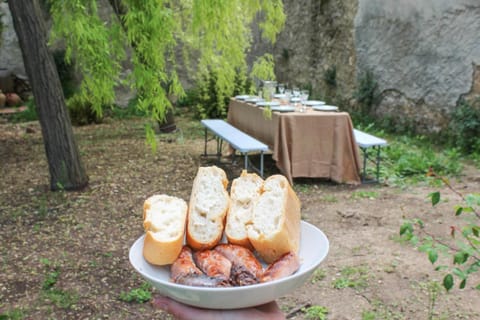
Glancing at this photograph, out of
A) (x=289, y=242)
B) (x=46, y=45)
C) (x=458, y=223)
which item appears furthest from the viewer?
(x=46, y=45)

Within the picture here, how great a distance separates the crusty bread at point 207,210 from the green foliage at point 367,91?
Answer: 745cm

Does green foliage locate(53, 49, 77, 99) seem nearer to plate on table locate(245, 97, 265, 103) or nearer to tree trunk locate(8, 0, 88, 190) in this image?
plate on table locate(245, 97, 265, 103)

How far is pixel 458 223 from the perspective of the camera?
421 cm

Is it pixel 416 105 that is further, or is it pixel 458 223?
pixel 416 105

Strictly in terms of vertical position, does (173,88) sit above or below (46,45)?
below

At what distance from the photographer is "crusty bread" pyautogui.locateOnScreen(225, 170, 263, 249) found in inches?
48.9

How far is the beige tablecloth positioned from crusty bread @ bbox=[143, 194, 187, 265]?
3918 millimetres

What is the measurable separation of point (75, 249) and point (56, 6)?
5.97ft

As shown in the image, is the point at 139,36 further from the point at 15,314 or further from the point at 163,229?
the point at 163,229

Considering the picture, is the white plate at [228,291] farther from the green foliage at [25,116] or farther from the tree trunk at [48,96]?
the green foliage at [25,116]

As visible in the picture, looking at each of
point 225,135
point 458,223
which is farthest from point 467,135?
point 225,135

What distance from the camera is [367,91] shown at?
8.46 m

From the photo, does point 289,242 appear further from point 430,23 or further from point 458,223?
point 430,23

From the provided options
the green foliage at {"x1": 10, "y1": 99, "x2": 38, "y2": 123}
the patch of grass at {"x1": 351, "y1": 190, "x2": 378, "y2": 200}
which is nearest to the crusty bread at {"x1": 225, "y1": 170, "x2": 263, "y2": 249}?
the patch of grass at {"x1": 351, "y1": 190, "x2": 378, "y2": 200}
